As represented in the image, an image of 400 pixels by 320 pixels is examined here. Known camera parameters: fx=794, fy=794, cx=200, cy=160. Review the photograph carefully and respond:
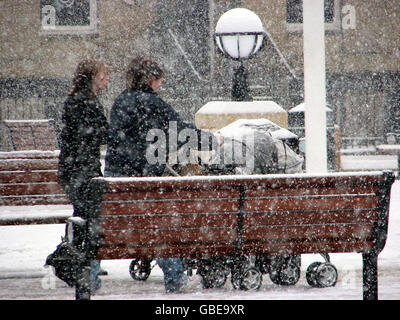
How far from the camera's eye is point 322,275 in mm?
5949

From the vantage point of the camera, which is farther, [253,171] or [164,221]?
[253,171]

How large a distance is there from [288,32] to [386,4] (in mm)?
3271

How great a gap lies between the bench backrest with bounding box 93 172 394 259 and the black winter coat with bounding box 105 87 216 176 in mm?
878

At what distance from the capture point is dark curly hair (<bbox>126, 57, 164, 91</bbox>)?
5.79 m

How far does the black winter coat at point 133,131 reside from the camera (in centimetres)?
569

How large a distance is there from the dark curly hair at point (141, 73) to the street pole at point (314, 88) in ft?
3.98

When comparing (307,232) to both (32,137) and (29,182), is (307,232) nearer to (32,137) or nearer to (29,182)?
(29,182)

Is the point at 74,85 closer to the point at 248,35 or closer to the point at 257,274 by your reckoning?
the point at 257,274

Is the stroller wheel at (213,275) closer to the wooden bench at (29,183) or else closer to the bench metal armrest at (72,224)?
the bench metal armrest at (72,224)

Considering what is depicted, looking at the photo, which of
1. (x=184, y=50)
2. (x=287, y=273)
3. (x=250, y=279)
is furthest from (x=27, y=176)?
(x=184, y=50)

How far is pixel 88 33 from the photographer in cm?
2241

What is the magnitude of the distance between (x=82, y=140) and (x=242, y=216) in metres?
1.54

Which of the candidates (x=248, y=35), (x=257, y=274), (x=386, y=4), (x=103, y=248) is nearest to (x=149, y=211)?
(x=103, y=248)

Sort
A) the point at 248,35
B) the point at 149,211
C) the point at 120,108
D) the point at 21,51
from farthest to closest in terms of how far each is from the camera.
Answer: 1. the point at 21,51
2. the point at 248,35
3. the point at 120,108
4. the point at 149,211
